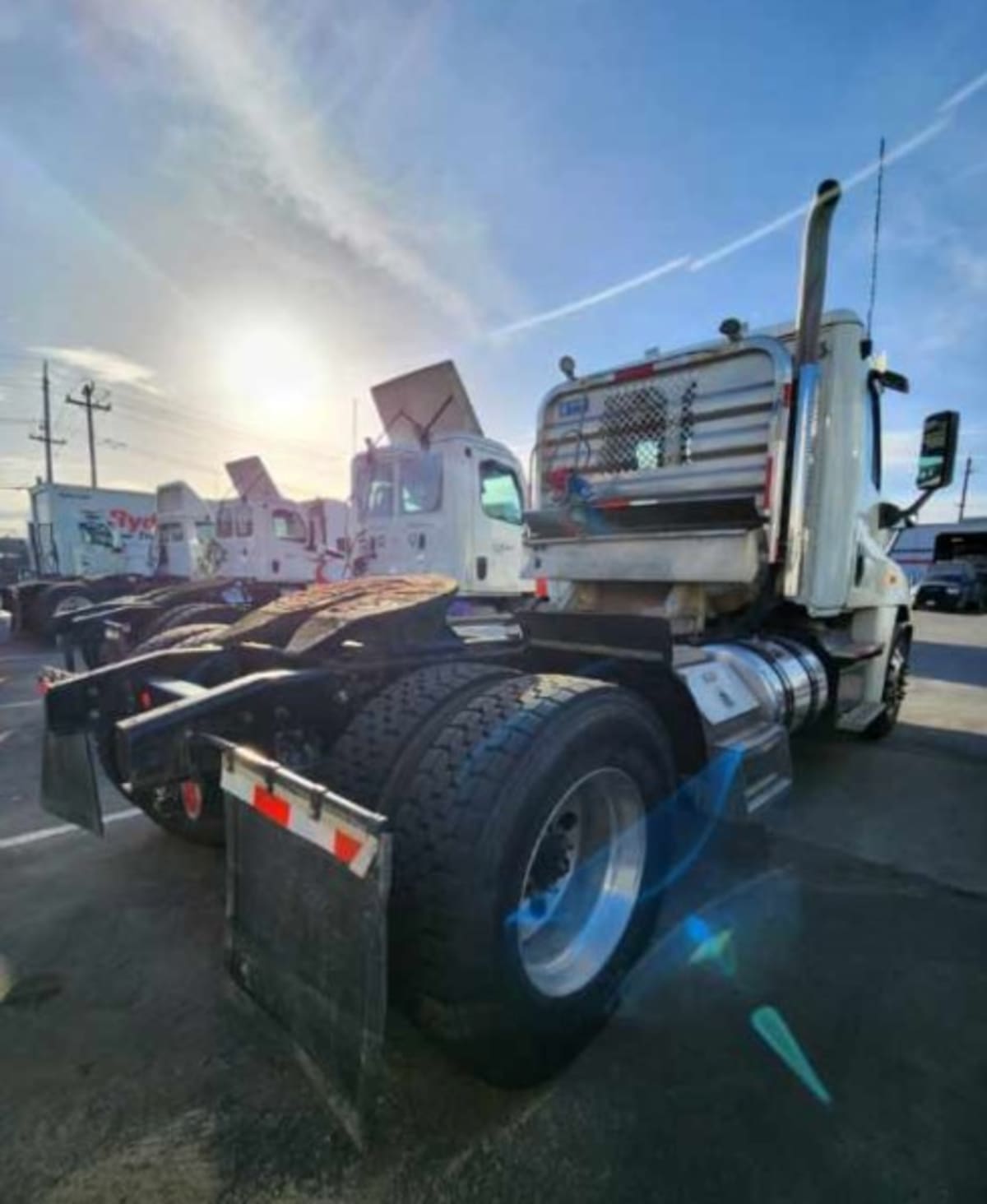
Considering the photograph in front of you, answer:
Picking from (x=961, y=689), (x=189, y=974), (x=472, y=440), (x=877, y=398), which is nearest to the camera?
(x=189, y=974)

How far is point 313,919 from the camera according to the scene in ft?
5.70

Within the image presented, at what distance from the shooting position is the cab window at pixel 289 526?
11.9 meters

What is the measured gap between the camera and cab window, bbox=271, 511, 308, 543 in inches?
468

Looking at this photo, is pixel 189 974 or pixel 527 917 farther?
pixel 189 974

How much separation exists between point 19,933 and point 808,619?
532 centimetres

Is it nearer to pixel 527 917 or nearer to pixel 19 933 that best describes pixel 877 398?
pixel 527 917

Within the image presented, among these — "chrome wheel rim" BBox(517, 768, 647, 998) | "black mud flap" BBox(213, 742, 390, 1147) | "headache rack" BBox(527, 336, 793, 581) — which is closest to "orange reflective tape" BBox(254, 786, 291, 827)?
"black mud flap" BBox(213, 742, 390, 1147)

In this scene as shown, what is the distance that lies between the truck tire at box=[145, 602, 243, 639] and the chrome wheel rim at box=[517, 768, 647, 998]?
9.82 ft

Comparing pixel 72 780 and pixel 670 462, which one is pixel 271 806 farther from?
pixel 670 462

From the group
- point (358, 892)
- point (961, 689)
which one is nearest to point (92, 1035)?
point (358, 892)

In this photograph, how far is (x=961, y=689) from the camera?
8.74 metres

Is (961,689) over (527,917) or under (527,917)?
under

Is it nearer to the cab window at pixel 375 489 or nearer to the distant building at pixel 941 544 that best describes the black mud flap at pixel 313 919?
the cab window at pixel 375 489

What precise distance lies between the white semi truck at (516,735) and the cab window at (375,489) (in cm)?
354
